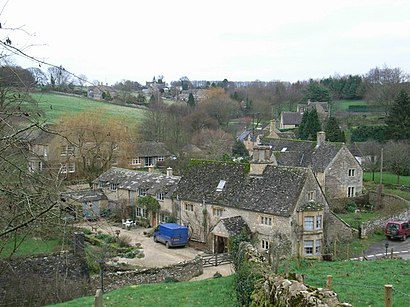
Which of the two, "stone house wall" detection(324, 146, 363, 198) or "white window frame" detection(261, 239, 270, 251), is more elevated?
A: "stone house wall" detection(324, 146, 363, 198)

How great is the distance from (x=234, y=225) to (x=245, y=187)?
9.74 ft

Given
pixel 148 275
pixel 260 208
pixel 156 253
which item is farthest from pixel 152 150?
pixel 148 275

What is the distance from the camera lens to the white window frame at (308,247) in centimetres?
2961

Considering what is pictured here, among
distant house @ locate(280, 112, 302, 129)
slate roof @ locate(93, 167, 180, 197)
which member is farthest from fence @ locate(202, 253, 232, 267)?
distant house @ locate(280, 112, 302, 129)

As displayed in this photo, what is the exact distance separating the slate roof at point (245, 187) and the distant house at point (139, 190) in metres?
2.10

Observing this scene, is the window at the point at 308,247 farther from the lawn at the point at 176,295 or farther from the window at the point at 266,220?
the lawn at the point at 176,295

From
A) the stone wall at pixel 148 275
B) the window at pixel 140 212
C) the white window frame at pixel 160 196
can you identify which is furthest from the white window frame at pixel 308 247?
the window at pixel 140 212

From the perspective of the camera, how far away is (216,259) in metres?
27.5

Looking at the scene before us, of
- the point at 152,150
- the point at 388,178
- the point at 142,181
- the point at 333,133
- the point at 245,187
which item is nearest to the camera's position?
the point at 245,187

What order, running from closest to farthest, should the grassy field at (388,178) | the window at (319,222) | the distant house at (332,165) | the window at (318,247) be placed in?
the window at (318,247) < the window at (319,222) < the distant house at (332,165) < the grassy field at (388,178)

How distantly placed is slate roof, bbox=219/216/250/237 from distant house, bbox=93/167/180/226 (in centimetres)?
612

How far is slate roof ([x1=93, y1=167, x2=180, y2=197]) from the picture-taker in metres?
38.0

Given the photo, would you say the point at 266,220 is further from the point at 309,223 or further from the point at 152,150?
the point at 152,150

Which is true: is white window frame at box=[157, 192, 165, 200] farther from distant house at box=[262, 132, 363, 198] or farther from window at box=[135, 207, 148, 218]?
distant house at box=[262, 132, 363, 198]
